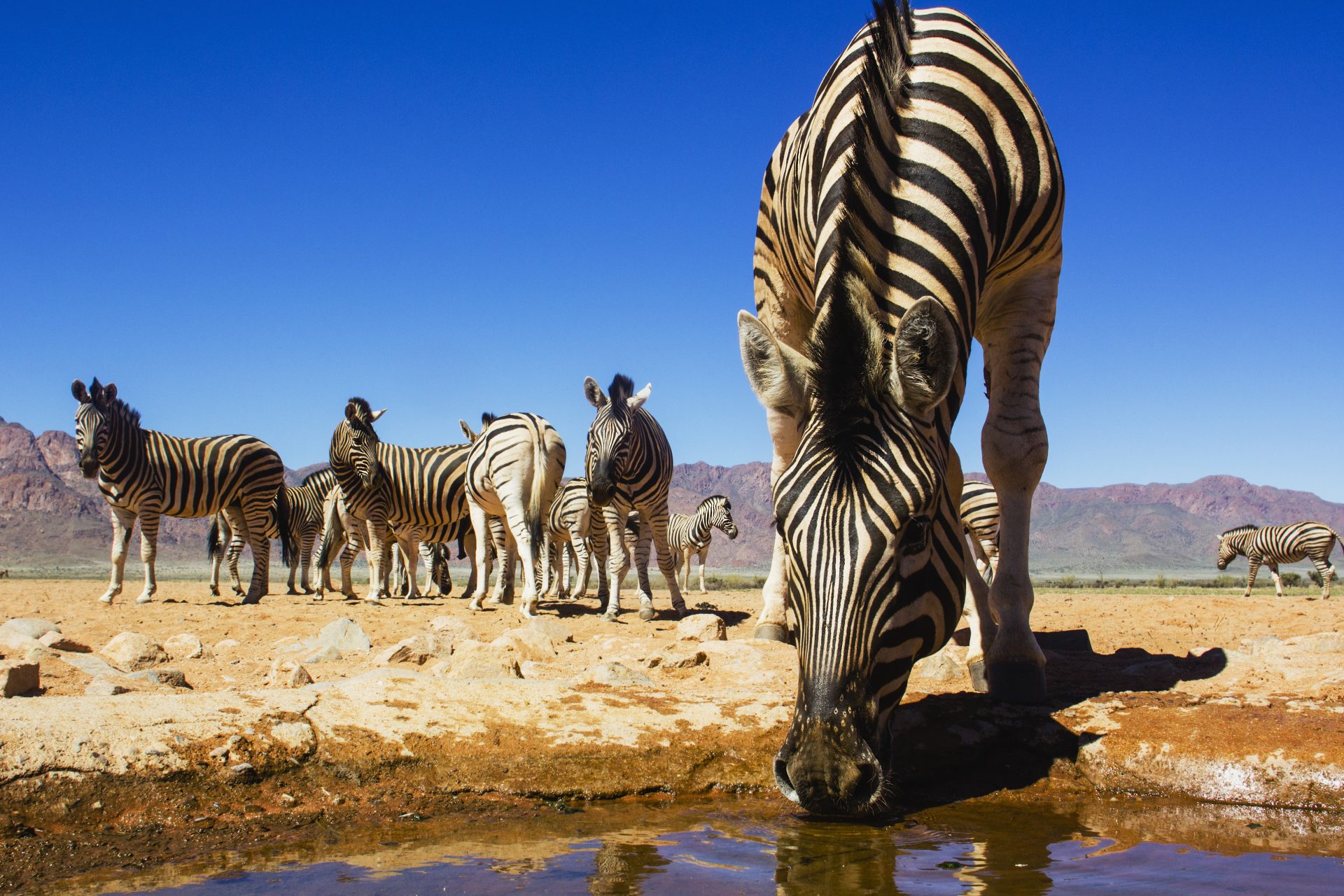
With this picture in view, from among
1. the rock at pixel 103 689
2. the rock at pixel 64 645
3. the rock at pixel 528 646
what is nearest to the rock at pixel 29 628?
the rock at pixel 64 645

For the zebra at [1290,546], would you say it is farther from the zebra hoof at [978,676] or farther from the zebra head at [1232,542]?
the zebra hoof at [978,676]

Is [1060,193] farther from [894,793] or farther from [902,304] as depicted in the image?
[894,793]

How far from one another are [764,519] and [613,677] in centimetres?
13913

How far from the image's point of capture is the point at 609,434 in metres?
12.3

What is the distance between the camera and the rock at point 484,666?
488 cm

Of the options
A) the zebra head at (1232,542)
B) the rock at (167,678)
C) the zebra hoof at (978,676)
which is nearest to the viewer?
the zebra hoof at (978,676)

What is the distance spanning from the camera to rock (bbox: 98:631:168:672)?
6.48 m

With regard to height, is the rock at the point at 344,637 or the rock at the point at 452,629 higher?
the rock at the point at 452,629

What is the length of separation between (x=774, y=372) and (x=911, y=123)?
1.71m

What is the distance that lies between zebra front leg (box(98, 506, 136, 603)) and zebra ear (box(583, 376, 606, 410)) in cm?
684

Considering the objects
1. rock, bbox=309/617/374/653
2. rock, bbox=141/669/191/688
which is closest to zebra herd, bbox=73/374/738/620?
rock, bbox=309/617/374/653

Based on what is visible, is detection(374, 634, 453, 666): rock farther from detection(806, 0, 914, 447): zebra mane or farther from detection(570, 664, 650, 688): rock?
detection(806, 0, 914, 447): zebra mane

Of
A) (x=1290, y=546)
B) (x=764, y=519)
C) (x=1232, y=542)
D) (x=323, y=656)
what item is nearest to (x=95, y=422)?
(x=323, y=656)

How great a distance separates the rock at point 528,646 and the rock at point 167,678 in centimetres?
187
